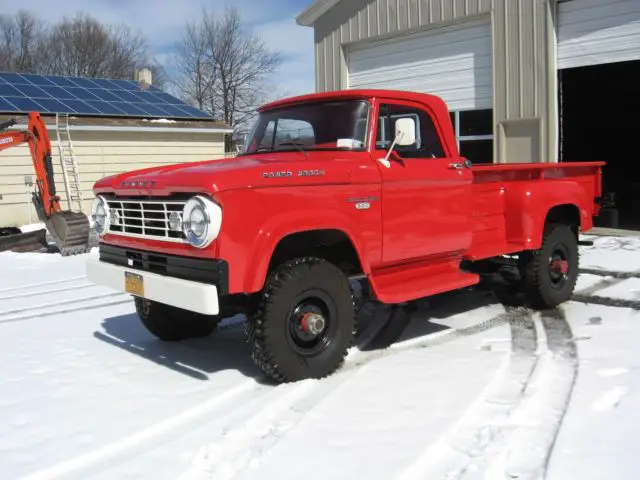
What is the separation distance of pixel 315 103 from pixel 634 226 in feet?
34.0

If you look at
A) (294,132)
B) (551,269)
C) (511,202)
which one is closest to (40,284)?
(294,132)

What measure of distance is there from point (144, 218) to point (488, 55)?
9.90m

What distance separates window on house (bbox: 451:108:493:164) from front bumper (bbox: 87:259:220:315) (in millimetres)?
9561

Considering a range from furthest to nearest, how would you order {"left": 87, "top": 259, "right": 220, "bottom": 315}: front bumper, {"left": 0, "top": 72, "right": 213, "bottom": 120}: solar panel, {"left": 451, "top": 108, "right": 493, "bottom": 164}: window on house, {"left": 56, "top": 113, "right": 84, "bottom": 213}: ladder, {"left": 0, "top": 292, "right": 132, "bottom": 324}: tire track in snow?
{"left": 0, "top": 72, "right": 213, "bottom": 120}: solar panel, {"left": 56, "top": 113, "right": 84, "bottom": 213}: ladder, {"left": 451, "top": 108, "right": 493, "bottom": 164}: window on house, {"left": 0, "top": 292, "right": 132, "bottom": 324}: tire track in snow, {"left": 87, "top": 259, "right": 220, "bottom": 315}: front bumper

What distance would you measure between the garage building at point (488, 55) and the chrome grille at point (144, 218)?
904 centimetres

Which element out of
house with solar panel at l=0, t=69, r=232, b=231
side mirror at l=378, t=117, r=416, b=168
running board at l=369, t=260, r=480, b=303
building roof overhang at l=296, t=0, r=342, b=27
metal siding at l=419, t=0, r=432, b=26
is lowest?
running board at l=369, t=260, r=480, b=303

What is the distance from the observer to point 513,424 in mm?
3748

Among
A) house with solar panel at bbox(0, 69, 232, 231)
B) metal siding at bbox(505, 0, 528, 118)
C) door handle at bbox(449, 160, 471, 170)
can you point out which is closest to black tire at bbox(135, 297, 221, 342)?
door handle at bbox(449, 160, 471, 170)

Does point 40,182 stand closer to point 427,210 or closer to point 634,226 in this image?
point 427,210

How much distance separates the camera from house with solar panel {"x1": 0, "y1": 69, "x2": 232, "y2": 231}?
16.4 meters

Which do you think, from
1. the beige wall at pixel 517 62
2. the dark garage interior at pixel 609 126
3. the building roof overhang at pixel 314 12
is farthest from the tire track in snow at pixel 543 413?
the dark garage interior at pixel 609 126

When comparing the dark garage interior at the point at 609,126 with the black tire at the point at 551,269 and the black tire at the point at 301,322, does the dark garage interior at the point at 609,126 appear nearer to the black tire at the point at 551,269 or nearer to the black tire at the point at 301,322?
the black tire at the point at 551,269

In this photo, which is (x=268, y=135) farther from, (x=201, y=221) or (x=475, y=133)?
(x=475, y=133)

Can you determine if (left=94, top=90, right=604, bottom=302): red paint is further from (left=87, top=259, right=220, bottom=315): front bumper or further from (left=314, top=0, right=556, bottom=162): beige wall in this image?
→ (left=314, top=0, right=556, bottom=162): beige wall
